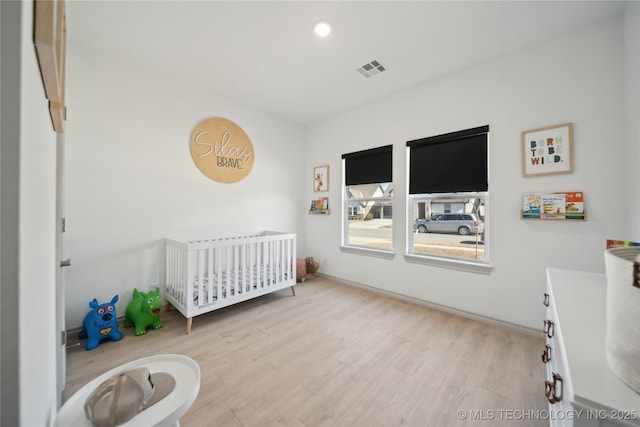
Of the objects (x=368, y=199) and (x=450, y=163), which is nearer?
(x=450, y=163)

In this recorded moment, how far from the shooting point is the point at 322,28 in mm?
1856

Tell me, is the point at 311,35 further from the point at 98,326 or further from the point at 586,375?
the point at 98,326

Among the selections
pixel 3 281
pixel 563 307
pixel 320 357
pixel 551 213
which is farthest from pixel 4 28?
pixel 551 213

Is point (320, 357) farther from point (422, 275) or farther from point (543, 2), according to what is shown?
point (543, 2)

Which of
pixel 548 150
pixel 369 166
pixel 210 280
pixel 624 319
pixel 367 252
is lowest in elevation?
pixel 210 280

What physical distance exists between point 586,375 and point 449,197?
223 centimetres

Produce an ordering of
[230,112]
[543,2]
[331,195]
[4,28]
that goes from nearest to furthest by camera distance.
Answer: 1. [4,28]
2. [543,2]
3. [230,112]
4. [331,195]

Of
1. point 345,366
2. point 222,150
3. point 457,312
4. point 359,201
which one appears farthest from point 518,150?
point 222,150

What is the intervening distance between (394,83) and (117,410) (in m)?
3.19

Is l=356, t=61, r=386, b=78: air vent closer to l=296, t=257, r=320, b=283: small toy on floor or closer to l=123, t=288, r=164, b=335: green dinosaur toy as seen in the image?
l=296, t=257, r=320, b=283: small toy on floor

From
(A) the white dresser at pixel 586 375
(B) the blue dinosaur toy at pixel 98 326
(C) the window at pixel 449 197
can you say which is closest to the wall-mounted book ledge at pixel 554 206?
(C) the window at pixel 449 197

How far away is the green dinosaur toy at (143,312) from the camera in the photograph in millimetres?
2055

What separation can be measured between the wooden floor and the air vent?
8.37ft

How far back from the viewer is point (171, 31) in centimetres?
190
